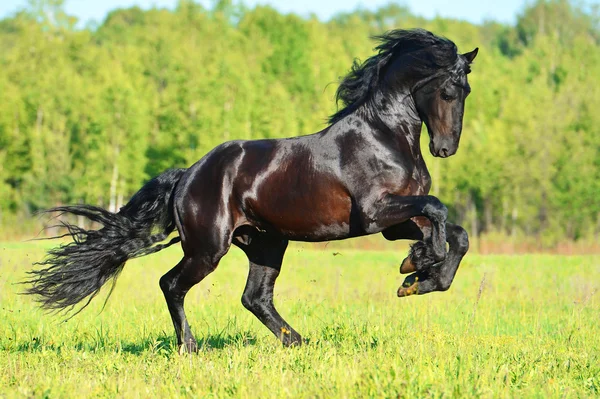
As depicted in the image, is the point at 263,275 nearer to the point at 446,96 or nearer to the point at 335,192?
the point at 335,192

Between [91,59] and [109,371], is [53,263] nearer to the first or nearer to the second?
[109,371]

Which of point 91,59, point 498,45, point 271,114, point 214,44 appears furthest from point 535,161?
point 498,45

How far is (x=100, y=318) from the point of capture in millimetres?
9875

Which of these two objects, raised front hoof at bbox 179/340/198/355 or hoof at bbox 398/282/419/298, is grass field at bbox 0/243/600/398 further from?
hoof at bbox 398/282/419/298

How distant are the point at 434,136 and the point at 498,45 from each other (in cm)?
10830

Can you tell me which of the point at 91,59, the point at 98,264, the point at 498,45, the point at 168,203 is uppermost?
the point at 498,45

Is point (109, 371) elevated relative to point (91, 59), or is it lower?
lower

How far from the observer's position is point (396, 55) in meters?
7.57

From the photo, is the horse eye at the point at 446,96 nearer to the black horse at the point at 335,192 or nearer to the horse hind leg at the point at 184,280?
the black horse at the point at 335,192

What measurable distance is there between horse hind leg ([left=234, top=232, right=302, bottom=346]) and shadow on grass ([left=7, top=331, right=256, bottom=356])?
12.1 inches

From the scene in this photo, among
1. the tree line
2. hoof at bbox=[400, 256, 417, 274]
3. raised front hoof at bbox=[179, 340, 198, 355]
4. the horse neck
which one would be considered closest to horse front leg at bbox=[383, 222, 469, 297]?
hoof at bbox=[400, 256, 417, 274]

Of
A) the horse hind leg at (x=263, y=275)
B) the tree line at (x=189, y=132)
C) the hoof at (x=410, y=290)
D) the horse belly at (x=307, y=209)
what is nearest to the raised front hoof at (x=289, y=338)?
the horse hind leg at (x=263, y=275)

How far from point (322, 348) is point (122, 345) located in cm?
226

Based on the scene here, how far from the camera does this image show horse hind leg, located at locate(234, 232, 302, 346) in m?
8.13
